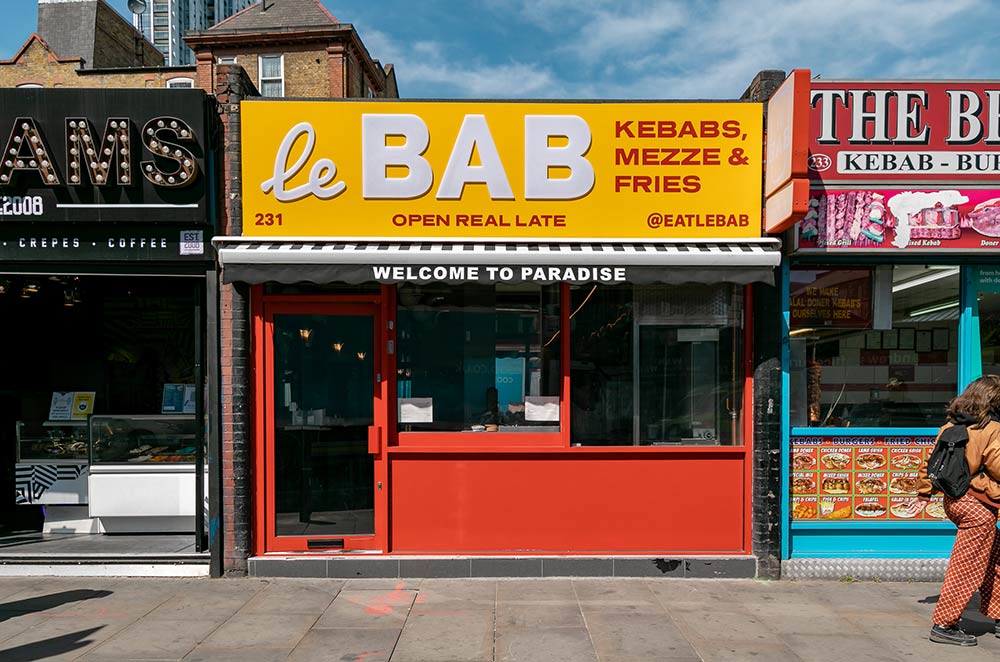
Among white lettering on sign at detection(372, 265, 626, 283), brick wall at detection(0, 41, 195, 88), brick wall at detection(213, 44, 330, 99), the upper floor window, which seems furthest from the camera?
brick wall at detection(0, 41, 195, 88)

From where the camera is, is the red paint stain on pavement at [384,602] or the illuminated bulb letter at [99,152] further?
the illuminated bulb letter at [99,152]

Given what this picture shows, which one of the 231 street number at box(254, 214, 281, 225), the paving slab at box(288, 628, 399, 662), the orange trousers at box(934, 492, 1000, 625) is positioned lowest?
the paving slab at box(288, 628, 399, 662)

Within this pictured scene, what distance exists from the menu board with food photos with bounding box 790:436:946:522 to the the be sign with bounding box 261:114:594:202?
3489 millimetres

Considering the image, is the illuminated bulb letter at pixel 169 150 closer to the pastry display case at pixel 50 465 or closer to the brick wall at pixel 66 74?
the pastry display case at pixel 50 465

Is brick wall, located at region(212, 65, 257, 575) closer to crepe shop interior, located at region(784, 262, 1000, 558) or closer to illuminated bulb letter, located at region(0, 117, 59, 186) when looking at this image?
illuminated bulb letter, located at region(0, 117, 59, 186)

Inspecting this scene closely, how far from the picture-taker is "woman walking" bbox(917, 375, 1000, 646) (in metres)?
4.78

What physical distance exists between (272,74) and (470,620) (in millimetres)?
25675

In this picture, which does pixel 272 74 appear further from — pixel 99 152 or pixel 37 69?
pixel 99 152

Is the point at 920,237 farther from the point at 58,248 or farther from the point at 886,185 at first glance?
the point at 58,248

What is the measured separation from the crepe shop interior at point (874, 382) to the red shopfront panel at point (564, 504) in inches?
33.5

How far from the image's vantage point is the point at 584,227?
6.42 metres

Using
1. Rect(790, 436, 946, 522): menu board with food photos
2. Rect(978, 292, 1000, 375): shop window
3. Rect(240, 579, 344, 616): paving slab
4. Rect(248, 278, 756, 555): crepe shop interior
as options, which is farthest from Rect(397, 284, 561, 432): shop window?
Rect(978, 292, 1000, 375): shop window

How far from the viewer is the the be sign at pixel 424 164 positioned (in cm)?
634

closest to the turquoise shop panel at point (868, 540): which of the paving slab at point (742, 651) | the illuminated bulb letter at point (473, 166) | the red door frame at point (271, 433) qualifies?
the paving slab at point (742, 651)
